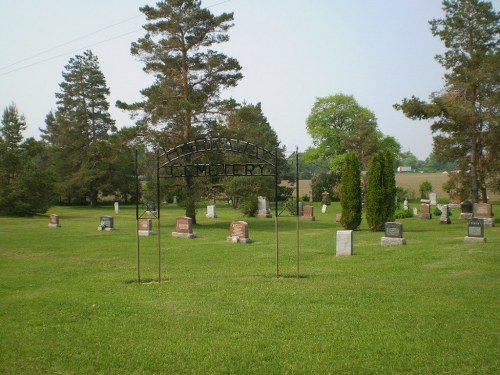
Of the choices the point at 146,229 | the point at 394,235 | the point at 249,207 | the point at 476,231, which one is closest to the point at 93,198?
the point at 249,207

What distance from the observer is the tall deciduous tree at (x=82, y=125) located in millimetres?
51375

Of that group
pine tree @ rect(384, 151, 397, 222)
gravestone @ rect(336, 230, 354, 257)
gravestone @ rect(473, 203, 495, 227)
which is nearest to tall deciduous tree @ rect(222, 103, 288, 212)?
pine tree @ rect(384, 151, 397, 222)

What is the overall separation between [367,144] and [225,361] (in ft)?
151

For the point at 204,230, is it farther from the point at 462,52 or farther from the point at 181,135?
the point at 462,52

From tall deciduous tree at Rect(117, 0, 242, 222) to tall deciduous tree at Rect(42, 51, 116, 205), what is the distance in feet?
77.0

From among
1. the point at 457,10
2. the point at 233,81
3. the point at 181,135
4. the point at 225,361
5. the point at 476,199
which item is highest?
A: the point at 457,10

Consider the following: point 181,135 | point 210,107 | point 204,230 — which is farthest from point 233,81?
point 204,230

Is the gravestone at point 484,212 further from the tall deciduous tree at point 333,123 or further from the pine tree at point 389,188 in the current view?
the tall deciduous tree at point 333,123

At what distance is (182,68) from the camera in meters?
29.8

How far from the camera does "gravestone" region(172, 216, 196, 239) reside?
72.5 ft

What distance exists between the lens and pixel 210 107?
29531 mm

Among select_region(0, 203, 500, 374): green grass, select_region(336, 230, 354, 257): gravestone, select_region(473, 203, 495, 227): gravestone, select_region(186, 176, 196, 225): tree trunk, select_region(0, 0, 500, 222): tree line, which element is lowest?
select_region(0, 203, 500, 374): green grass

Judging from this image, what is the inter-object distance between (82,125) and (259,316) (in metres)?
48.1

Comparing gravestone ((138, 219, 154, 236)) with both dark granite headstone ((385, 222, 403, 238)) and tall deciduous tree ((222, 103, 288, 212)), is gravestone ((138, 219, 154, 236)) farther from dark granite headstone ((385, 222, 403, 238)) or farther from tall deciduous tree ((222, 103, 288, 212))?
dark granite headstone ((385, 222, 403, 238))
